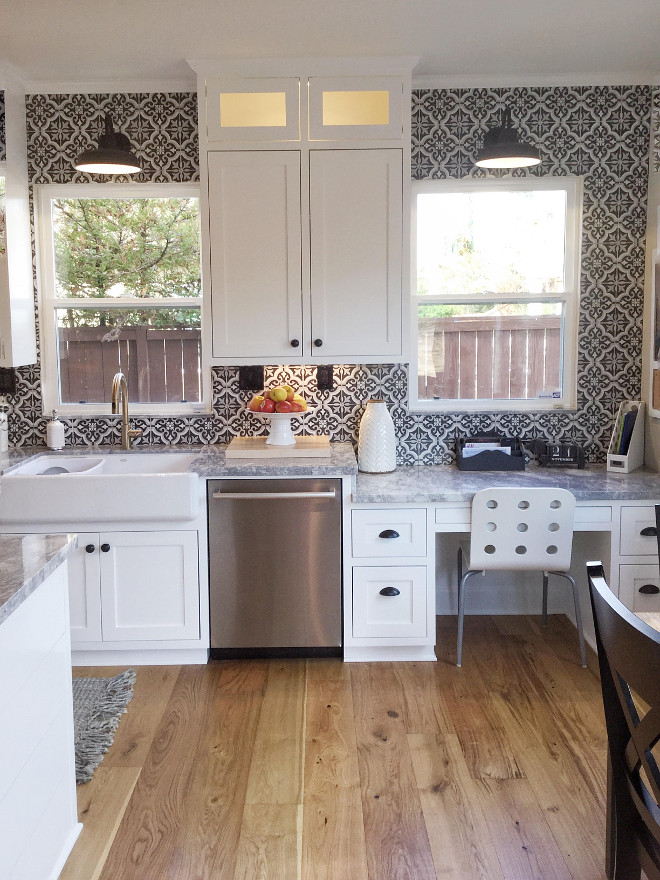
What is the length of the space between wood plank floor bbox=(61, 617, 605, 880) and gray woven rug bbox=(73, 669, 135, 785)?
0.05m

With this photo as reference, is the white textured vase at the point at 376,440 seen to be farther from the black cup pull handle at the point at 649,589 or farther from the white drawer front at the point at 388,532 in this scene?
the black cup pull handle at the point at 649,589

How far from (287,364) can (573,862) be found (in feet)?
7.61

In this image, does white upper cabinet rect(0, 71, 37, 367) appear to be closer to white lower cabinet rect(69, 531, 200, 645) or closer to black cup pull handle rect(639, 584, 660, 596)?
white lower cabinet rect(69, 531, 200, 645)

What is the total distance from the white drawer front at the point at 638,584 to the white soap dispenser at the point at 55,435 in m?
2.65

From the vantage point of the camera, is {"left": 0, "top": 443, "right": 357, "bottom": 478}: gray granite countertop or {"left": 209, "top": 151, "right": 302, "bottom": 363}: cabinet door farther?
{"left": 209, "top": 151, "right": 302, "bottom": 363}: cabinet door

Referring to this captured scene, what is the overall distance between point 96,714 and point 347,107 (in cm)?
277

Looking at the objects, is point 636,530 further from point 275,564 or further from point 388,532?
point 275,564

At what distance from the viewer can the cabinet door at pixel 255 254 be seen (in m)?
3.70

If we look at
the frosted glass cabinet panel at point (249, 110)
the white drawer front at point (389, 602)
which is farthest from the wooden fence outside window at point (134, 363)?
the white drawer front at point (389, 602)

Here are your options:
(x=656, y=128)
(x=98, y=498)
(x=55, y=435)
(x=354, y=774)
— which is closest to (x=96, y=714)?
(x=98, y=498)

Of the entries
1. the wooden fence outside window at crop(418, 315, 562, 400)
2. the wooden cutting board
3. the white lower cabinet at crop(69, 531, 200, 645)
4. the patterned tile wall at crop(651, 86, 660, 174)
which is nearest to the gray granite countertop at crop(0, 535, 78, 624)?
the white lower cabinet at crop(69, 531, 200, 645)

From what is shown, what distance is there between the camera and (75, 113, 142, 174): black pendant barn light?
345 cm

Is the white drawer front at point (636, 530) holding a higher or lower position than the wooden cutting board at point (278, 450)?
lower

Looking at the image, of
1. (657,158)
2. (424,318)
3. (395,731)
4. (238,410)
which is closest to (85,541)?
(238,410)
